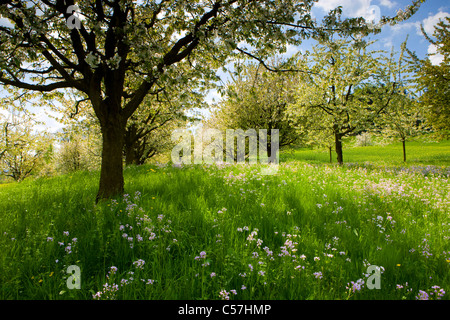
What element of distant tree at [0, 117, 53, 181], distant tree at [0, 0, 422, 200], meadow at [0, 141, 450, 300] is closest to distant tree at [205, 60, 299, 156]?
distant tree at [0, 0, 422, 200]

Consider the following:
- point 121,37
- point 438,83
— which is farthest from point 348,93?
point 121,37

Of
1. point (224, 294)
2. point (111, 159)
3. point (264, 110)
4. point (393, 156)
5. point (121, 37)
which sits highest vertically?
point (264, 110)

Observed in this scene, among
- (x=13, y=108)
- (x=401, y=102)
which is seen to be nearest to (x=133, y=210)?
(x=13, y=108)

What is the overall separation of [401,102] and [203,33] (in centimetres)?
1836

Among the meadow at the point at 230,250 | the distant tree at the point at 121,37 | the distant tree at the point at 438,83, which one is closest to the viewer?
the meadow at the point at 230,250

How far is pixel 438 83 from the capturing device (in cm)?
1276

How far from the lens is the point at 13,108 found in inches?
386

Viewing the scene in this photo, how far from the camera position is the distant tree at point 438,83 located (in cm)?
1252

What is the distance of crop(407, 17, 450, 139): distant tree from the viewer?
12.5 metres

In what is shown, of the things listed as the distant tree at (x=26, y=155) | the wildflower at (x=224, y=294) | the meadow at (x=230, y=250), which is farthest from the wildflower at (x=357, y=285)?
the distant tree at (x=26, y=155)

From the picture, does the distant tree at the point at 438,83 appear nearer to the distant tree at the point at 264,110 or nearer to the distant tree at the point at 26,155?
the distant tree at the point at 264,110

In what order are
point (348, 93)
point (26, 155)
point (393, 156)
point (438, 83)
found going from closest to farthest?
point (438, 83)
point (348, 93)
point (393, 156)
point (26, 155)

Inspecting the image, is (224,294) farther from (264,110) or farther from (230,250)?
(264,110)
